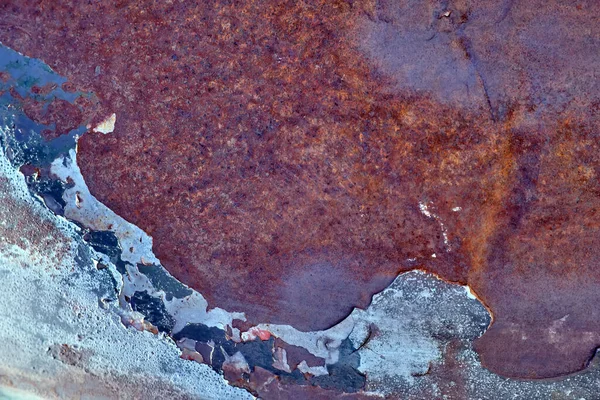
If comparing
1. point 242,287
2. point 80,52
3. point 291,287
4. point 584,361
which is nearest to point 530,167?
point 584,361

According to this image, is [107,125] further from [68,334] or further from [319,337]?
[319,337]

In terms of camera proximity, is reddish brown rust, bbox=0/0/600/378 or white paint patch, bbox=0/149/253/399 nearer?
reddish brown rust, bbox=0/0/600/378

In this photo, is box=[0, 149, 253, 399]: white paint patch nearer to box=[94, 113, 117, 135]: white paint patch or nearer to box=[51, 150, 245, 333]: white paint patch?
box=[51, 150, 245, 333]: white paint patch

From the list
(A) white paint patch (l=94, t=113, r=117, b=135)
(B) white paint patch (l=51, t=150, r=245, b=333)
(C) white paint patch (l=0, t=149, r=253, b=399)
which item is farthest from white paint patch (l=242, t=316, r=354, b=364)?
(A) white paint patch (l=94, t=113, r=117, b=135)

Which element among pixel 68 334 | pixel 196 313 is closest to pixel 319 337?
pixel 196 313

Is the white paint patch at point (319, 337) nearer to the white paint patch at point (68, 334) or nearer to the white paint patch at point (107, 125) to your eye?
the white paint patch at point (68, 334)

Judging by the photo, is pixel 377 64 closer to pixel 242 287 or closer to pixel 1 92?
pixel 242 287
